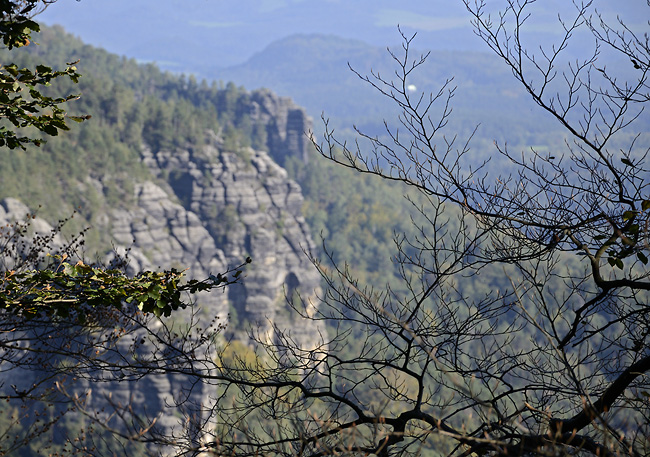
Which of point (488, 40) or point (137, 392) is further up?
point (137, 392)

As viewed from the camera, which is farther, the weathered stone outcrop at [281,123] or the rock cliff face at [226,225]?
the weathered stone outcrop at [281,123]

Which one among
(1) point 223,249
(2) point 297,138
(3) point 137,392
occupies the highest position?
(2) point 297,138

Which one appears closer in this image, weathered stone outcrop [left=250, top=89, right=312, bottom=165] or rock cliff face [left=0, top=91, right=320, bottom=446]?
rock cliff face [left=0, top=91, right=320, bottom=446]

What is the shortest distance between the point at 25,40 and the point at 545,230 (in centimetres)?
424

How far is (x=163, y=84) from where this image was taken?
11106cm

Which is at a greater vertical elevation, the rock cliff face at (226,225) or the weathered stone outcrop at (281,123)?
the weathered stone outcrop at (281,123)

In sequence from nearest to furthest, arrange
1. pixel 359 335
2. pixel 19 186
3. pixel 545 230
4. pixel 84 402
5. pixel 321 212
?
pixel 84 402 → pixel 545 230 → pixel 19 186 → pixel 359 335 → pixel 321 212

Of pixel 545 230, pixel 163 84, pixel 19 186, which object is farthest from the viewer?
Result: pixel 163 84

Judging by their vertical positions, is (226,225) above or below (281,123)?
below

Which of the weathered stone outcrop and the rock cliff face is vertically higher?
the weathered stone outcrop

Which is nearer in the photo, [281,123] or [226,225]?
[226,225]

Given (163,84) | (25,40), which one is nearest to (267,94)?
(163,84)

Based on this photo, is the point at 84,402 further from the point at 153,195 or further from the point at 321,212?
the point at 321,212

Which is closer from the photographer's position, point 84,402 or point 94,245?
point 84,402
